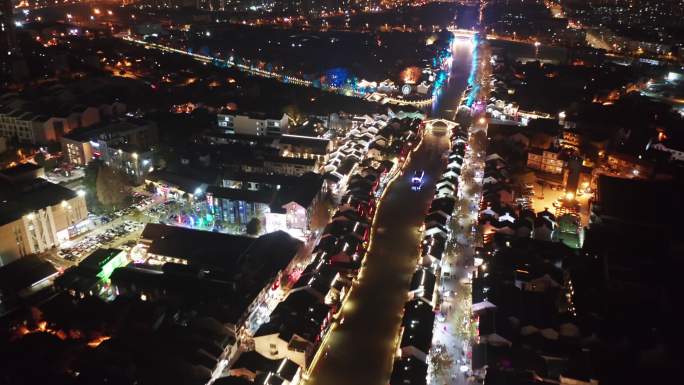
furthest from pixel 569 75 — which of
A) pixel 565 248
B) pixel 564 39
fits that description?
pixel 565 248

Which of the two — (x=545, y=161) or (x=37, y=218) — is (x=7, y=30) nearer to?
(x=37, y=218)

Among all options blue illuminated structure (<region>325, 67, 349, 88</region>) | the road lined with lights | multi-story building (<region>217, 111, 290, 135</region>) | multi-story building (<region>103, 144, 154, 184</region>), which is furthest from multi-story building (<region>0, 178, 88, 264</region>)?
blue illuminated structure (<region>325, 67, 349, 88</region>)

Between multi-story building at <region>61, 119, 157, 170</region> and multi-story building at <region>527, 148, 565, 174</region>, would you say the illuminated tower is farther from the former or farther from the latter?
multi-story building at <region>527, 148, 565, 174</region>

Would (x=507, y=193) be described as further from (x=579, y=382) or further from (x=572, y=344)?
(x=579, y=382)

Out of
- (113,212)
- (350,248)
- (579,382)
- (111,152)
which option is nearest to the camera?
(579,382)

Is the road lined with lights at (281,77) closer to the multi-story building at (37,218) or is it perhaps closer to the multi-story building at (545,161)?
the multi-story building at (545,161)

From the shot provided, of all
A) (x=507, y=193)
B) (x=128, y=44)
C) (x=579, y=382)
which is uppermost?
(x=128, y=44)
